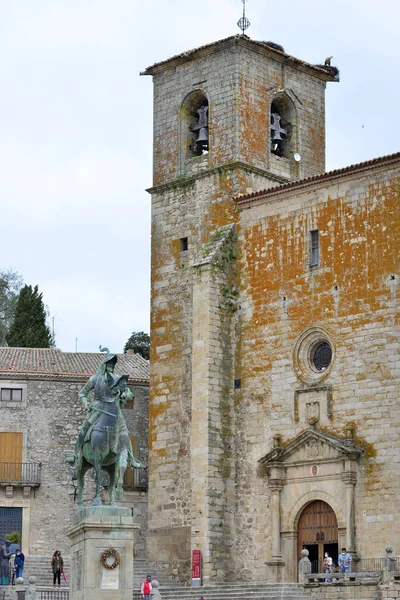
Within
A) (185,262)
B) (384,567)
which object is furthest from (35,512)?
(384,567)

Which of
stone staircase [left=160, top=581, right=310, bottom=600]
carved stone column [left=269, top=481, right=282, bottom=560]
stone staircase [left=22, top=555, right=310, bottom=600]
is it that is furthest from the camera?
carved stone column [left=269, top=481, right=282, bottom=560]

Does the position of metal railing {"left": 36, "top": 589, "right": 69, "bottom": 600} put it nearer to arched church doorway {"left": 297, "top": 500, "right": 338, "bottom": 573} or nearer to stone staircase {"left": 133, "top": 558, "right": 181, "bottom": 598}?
stone staircase {"left": 133, "top": 558, "right": 181, "bottom": 598}

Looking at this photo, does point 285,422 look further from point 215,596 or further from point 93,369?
point 93,369

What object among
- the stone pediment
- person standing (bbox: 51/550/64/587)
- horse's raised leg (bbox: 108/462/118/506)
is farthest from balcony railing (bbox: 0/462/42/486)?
horse's raised leg (bbox: 108/462/118/506)

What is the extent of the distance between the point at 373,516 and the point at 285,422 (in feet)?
12.1

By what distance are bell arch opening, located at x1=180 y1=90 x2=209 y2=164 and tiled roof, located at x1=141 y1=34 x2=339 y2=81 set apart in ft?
3.69

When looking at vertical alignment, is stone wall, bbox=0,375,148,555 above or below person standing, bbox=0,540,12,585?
above

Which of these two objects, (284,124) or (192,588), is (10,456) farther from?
(284,124)

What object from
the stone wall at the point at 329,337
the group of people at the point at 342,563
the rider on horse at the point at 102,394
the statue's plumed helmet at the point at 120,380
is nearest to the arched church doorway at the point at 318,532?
the stone wall at the point at 329,337

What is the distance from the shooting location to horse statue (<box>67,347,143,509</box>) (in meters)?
26.4

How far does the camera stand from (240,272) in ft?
125

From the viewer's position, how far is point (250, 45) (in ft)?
130

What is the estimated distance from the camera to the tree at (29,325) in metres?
55.9

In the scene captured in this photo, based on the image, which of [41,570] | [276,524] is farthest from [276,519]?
[41,570]
